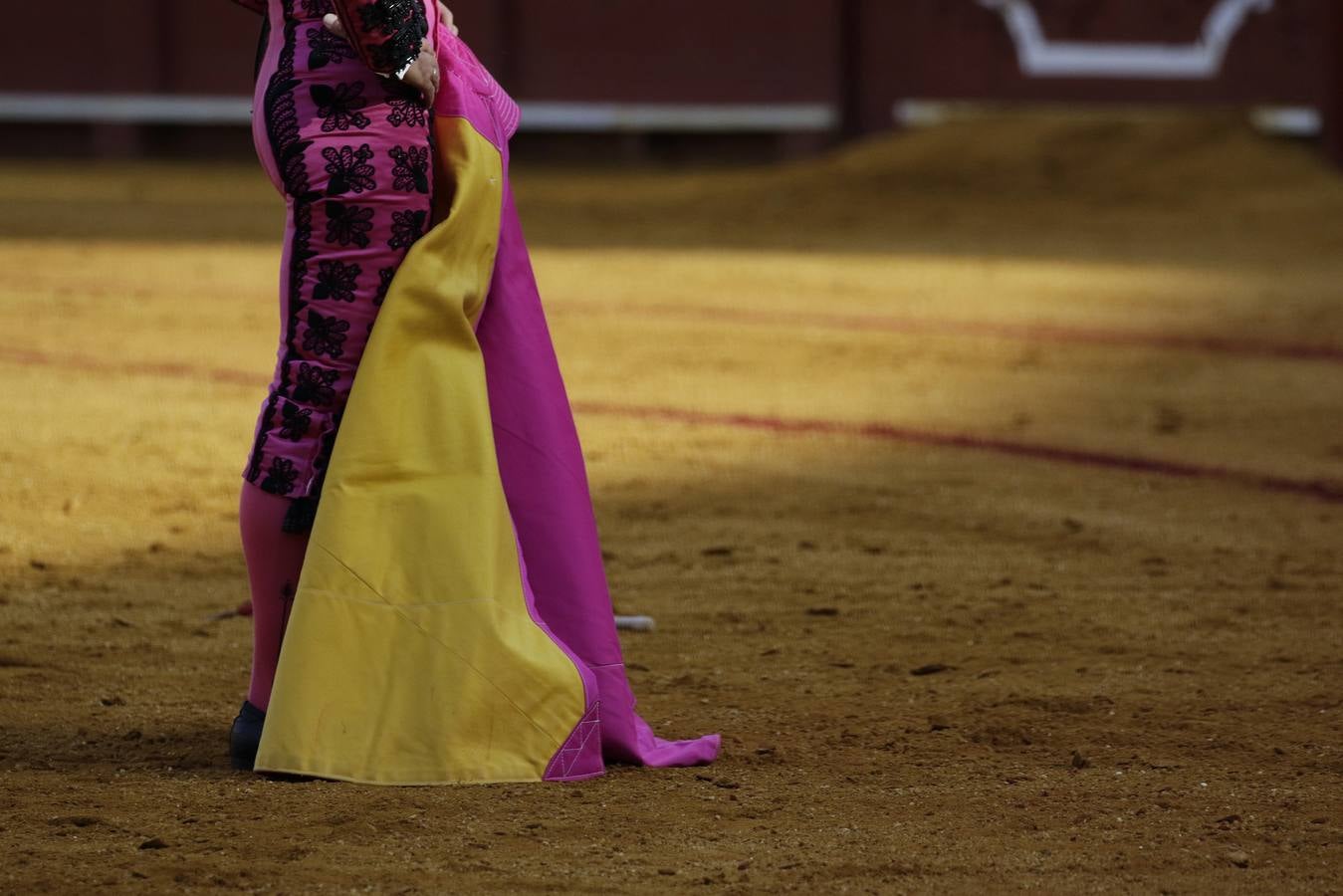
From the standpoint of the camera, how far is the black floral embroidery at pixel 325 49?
1.91 metres

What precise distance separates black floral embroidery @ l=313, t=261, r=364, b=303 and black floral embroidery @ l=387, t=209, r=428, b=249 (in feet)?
0.16

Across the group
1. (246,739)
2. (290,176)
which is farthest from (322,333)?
(246,739)

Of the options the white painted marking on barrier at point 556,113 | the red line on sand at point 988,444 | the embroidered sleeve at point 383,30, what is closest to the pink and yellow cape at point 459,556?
the embroidered sleeve at point 383,30

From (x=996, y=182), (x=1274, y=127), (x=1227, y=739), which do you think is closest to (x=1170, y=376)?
(x=1227, y=739)

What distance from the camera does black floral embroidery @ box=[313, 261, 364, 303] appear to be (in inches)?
76.2

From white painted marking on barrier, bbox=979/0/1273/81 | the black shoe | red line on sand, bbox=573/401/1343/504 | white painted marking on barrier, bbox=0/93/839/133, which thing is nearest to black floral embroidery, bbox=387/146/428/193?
the black shoe

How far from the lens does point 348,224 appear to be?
1932 millimetres

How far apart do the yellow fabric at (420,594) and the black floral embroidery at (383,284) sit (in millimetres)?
→ 20

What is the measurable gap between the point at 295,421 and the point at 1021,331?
425cm

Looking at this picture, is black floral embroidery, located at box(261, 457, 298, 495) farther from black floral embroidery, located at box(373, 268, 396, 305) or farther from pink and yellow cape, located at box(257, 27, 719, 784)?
black floral embroidery, located at box(373, 268, 396, 305)

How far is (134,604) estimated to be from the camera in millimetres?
2797

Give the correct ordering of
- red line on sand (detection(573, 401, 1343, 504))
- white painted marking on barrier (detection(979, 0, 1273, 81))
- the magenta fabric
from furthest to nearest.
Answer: white painted marking on barrier (detection(979, 0, 1273, 81)) → red line on sand (detection(573, 401, 1343, 504)) → the magenta fabric

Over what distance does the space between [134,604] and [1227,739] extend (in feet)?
5.01

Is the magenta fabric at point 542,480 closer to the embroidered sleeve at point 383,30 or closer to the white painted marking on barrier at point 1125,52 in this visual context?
the embroidered sleeve at point 383,30
